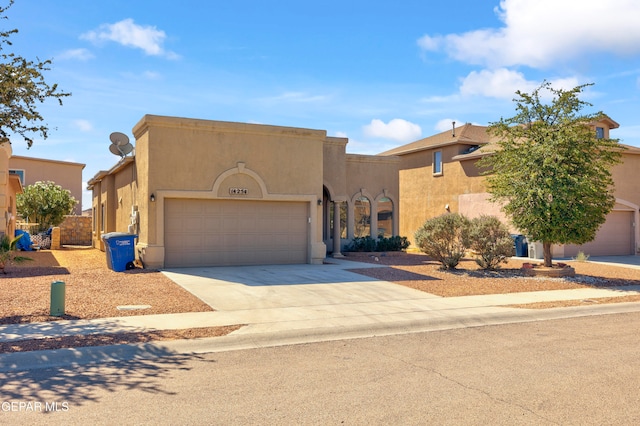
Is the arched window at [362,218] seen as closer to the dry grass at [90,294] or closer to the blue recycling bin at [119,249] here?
the dry grass at [90,294]

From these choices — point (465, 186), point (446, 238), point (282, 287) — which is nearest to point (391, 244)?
point (446, 238)

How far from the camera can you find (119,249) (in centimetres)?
1667

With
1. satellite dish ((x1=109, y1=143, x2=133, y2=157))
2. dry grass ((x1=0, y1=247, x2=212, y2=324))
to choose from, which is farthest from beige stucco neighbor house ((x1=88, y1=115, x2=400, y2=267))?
dry grass ((x1=0, y1=247, x2=212, y2=324))

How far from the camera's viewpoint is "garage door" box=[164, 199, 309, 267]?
17625 mm

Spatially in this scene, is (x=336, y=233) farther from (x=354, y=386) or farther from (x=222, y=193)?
(x=354, y=386)

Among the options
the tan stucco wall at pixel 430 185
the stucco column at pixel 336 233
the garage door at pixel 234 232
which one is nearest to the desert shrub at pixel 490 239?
the garage door at pixel 234 232

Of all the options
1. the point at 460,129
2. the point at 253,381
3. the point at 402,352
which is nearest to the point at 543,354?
the point at 402,352

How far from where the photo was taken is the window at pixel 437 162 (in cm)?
3177

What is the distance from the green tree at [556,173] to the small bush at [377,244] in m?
7.63

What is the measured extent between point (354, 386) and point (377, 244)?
18306 mm

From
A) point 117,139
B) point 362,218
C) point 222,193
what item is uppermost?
point 117,139

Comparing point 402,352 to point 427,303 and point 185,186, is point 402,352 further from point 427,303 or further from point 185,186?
point 185,186

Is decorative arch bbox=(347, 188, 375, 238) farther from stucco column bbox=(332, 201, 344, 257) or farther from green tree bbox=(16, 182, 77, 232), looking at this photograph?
green tree bbox=(16, 182, 77, 232)

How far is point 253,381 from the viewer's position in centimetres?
659
